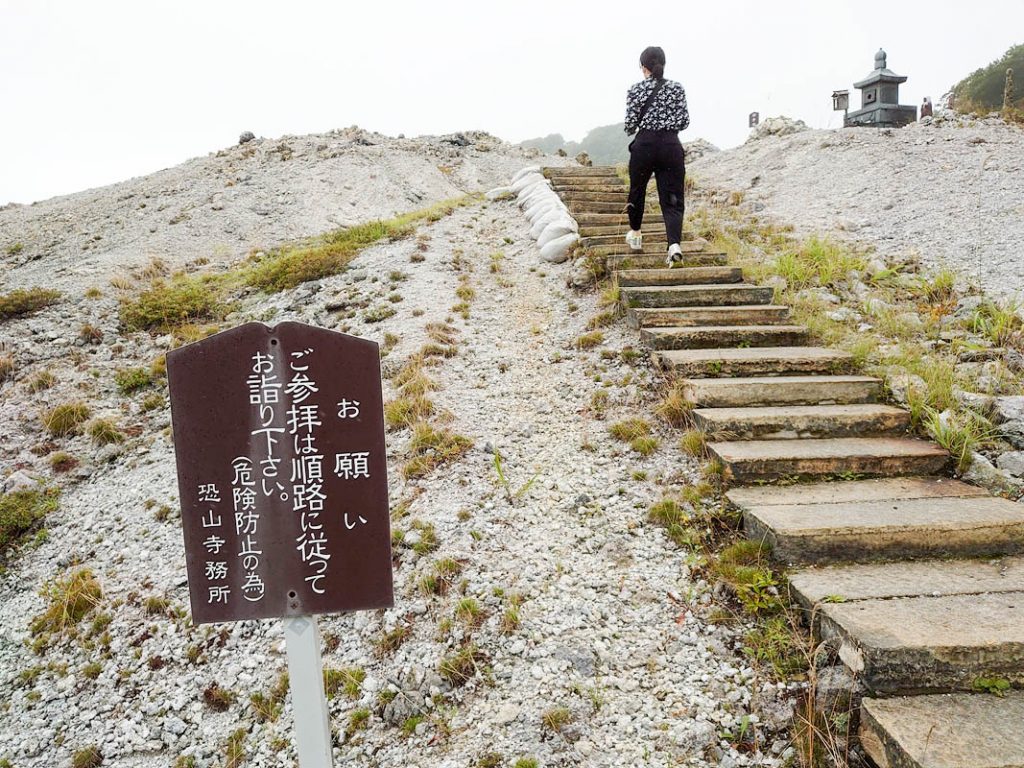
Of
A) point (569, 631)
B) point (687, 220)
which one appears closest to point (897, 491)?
point (569, 631)

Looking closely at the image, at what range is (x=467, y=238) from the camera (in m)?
10.7

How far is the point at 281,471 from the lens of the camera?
8.01 feet

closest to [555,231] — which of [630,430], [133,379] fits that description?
[630,430]

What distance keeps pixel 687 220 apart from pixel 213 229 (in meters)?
9.55

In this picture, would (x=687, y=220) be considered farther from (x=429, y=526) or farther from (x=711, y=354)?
(x=429, y=526)

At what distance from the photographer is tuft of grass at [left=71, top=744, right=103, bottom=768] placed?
3406 mm

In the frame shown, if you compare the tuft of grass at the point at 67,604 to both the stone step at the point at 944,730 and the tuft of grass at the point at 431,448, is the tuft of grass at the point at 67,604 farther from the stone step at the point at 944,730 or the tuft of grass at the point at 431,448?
the stone step at the point at 944,730

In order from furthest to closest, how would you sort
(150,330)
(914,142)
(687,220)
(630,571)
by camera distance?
(914,142) → (687,220) → (150,330) → (630,571)

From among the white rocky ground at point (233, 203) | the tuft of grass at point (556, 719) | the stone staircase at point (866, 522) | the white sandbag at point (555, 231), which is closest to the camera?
the stone staircase at point (866, 522)

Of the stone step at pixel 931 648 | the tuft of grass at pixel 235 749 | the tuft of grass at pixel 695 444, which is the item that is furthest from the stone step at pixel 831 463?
the tuft of grass at pixel 235 749

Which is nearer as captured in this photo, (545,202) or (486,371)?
(486,371)

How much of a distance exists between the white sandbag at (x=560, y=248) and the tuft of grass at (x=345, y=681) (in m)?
6.91

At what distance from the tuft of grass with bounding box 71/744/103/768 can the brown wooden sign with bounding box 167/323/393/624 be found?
6.26 ft

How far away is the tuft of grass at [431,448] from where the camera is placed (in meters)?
4.88
